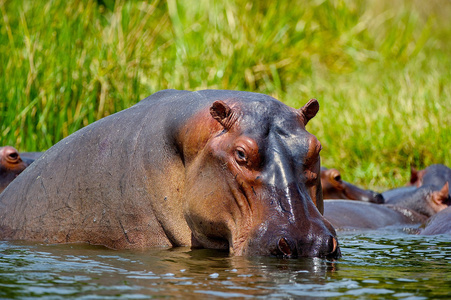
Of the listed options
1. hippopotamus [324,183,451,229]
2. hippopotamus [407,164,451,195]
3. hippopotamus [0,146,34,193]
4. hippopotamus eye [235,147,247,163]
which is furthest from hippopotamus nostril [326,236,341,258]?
hippopotamus [407,164,451,195]

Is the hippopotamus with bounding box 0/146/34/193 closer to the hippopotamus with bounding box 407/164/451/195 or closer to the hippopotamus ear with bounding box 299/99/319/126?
the hippopotamus ear with bounding box 299/99/319/126

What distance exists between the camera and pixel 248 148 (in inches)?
147

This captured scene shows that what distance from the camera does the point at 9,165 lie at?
625cm

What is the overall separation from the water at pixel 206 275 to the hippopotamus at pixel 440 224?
136 centimetres

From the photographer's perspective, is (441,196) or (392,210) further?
(441,196)

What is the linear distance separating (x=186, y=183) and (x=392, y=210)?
12.3 feet

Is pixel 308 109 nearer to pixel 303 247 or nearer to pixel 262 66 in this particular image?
pixel 303 247

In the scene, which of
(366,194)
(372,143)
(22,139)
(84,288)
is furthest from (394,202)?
(84,288)

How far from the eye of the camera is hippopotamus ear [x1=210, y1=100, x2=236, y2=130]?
3.88 metres

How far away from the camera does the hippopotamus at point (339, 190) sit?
7.89 metres

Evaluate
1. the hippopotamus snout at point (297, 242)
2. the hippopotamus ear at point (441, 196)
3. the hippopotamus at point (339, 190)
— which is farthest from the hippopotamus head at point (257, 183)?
the hippopotamus at point (339, 190)

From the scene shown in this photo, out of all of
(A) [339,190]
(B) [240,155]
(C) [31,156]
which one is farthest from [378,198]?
(B) [240,155]

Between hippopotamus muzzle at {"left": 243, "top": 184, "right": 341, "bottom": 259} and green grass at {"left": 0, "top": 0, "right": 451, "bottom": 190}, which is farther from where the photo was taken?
green grass at {"left": 0, "top": 0, "right": 451, "bottom": 190}

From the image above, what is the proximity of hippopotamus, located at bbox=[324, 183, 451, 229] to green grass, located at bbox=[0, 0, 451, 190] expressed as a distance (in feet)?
6.04
